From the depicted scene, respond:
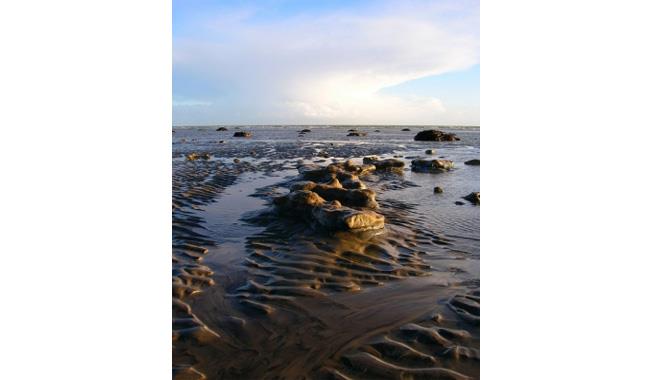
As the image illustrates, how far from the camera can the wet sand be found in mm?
3059

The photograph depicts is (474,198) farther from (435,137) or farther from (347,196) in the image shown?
(435,137)

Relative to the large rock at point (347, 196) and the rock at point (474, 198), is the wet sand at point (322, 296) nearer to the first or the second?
the large rock at point (347, 196)

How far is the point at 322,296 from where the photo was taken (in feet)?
13.7

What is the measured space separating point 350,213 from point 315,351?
336cm

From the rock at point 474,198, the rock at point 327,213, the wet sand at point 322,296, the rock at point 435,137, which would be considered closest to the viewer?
the wet sand at point 322,296

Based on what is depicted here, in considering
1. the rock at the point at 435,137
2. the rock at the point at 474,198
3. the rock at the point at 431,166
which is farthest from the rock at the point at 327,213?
the rock at the point at 435,137

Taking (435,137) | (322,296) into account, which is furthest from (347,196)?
(435,137)

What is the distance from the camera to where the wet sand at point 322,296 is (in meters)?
3.06

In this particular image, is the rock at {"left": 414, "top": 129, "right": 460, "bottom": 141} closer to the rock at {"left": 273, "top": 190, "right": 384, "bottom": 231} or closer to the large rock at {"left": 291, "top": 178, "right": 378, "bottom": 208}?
the large rock at {"left": 291, "top": 178, "right": 378, "bottom": 208}

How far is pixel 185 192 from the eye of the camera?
379 inches
